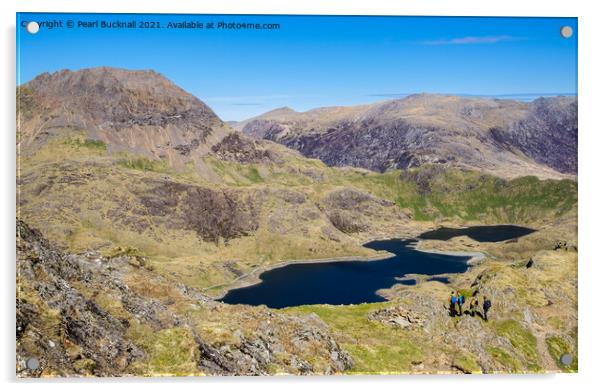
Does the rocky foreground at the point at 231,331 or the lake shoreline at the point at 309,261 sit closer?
the rocky foreground at the point at 231,331

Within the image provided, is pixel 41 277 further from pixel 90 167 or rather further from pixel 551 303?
pixel 90 167

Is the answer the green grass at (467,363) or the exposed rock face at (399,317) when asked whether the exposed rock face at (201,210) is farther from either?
the green grass at (467,363)

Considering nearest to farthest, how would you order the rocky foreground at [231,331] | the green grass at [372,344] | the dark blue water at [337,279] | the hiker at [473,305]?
the rocky foreground at [231,331], the green grass at [372,344], the hiker at [473,305], the dark blue water at [337,279]

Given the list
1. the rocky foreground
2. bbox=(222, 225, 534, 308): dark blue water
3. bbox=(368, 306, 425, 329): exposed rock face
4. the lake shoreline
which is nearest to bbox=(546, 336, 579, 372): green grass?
Answer: the rocky foreground

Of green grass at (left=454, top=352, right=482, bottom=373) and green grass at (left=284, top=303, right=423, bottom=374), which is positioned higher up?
green grass at (left=284, top=303, right=423, bottom=374)

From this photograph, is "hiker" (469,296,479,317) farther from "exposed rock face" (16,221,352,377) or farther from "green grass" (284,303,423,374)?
"exposed rock face" (16,221,352,377)

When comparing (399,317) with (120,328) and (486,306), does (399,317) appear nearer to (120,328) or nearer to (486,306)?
(486,306)

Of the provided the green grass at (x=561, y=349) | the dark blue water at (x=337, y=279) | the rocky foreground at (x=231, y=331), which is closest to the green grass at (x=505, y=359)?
the rocky foreground at (x=231, y=331)
